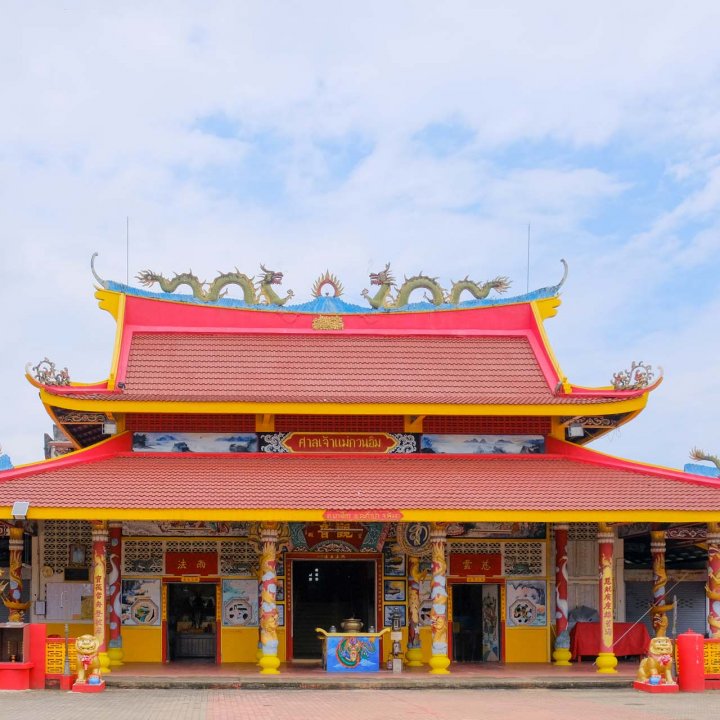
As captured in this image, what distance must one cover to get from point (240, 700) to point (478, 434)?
7461 millimetres

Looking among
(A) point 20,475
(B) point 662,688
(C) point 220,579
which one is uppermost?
(A) point 20,475

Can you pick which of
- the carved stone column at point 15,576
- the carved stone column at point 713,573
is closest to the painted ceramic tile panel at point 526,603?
the carved stone column at point 713,573

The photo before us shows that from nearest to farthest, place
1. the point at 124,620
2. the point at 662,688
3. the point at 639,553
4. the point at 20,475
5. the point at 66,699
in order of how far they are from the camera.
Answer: the point at 66,699, the point at 662,688, the point at 20,475, the point at 124,620, the point at 639,553

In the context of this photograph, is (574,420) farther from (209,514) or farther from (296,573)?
(209,514)

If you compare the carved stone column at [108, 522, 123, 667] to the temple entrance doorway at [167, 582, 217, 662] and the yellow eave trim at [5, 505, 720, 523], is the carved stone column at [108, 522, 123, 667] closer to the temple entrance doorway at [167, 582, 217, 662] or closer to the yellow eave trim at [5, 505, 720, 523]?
the temple entrance doorway at [167, 582, 217, 662]

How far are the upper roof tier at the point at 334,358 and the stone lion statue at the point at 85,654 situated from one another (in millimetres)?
4402

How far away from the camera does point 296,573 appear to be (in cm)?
2222

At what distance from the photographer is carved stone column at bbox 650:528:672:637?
20797 millimetres

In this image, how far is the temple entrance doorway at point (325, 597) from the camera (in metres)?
22.0

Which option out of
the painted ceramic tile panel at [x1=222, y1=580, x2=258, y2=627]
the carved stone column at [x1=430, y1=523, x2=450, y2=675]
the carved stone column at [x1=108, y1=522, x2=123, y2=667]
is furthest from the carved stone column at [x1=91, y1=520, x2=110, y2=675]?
the carved stone column at [x1=430, y1=523, x2=450, y2=675]

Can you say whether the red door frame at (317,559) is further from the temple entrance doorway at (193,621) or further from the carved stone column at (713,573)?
the carved stone column at (713,573)

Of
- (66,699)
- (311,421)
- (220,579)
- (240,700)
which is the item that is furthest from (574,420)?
(66,699)

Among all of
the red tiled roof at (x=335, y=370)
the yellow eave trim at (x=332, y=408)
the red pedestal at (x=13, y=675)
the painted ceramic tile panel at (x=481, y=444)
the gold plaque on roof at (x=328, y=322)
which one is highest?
the gold plaque on roof at (x=328, y=322)

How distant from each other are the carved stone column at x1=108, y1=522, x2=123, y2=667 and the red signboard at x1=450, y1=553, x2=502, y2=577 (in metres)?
6.16
